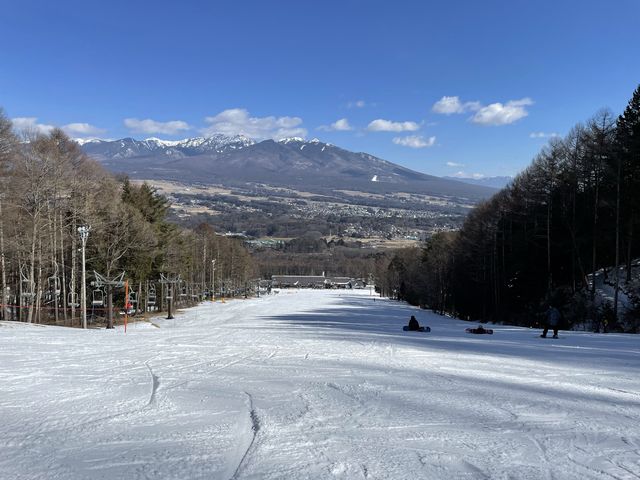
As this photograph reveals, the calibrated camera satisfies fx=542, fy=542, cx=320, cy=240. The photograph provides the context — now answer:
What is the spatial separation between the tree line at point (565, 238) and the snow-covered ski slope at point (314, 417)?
2317 centimetres

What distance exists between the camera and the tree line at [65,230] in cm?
3094

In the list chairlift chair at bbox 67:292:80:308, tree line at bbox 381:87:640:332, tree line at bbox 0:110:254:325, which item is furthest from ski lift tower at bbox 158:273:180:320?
tree line at bbox 381:87:640:332

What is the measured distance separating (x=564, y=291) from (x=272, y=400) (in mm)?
38940

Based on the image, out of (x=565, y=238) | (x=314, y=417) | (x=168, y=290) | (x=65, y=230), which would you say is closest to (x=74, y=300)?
(x=65, y=230)

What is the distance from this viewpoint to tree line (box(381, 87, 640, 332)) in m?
35.0

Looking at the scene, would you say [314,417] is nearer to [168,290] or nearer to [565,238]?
[565,238]

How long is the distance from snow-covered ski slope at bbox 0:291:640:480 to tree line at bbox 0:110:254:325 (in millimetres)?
18854

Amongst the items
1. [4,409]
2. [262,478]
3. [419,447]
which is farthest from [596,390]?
[4,409]

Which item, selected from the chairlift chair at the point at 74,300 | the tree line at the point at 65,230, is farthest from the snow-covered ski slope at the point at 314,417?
the chairlift chair at the point at 74,300

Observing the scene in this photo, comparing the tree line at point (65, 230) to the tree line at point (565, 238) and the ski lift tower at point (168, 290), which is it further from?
the tree line at point (565, 238)

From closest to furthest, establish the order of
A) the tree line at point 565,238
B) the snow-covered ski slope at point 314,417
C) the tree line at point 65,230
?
the snow-covered ski slope at point 314,417 < the tree line at point 65,230 < the tree line at point 565,238

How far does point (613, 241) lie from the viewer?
3797 centimetres

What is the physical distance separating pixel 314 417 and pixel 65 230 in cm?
Answer: 3618

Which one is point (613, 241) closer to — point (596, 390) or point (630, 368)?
point (630, 368)
